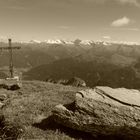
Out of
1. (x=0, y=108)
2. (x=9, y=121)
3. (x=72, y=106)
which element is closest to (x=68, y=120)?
(x=72, y=106)

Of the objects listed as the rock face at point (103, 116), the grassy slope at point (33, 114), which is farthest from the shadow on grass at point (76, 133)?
the grassy slope at point (33, 114)

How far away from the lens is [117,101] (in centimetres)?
1445

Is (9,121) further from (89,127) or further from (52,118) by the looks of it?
(89,127)

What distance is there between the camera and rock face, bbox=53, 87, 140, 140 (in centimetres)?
1352

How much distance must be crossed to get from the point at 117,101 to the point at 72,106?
274 cm

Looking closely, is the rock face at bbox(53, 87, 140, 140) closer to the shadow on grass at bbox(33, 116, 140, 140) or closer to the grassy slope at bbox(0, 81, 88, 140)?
the shadow on grass at bbox(33, 116, 140, 140)

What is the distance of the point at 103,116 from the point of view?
1365 centimetres

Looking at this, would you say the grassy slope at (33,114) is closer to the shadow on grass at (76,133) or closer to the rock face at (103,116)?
the shadow on grass at (76,133)

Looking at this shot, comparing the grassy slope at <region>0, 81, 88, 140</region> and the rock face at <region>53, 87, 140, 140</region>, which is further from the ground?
the rock face at <region>53, 87, 140, 140</region>

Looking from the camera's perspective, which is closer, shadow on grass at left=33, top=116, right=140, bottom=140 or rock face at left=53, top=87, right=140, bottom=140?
rock face at left=53, top=87, right=140, bottom=140

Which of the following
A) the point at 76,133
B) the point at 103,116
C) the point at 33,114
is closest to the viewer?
the point at 103,116

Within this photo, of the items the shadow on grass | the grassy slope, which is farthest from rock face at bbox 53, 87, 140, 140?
the grassy slope

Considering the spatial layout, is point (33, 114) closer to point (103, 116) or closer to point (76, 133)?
point (76, 133)

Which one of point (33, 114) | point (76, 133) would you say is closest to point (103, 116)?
point (76, 133)
